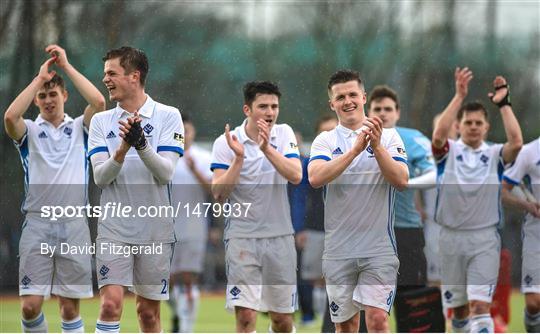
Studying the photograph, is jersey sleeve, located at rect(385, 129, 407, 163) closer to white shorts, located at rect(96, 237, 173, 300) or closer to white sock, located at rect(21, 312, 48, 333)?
white shorts, located at rect(96, 237, 173, 300)

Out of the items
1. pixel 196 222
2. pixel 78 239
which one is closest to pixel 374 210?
pixel 78 239

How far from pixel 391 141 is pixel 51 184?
199cm

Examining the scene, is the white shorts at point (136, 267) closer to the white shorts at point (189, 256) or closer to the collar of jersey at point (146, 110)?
the collar of jersey at point (146, 110)

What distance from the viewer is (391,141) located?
Answer: 6.40m

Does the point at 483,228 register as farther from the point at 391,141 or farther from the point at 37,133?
the point at 37,133

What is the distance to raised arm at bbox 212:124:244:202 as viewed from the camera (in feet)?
22.3

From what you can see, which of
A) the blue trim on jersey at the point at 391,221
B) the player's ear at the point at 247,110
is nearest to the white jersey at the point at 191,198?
the player's ear at the point at 247,110

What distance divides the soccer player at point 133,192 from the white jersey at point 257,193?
2.07 feet

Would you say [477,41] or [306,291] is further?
[306,291]

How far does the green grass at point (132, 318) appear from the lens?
7.85 meters

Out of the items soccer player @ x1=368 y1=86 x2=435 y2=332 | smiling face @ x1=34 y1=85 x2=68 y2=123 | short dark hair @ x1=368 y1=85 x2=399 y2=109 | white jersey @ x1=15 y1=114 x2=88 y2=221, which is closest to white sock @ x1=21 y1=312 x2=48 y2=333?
white jersey @ x1=15 y1=114 x2=88 y2=221

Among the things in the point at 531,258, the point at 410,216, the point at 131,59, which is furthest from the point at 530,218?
the point at 131,59

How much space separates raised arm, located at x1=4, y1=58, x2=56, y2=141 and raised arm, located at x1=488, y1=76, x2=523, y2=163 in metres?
2.53

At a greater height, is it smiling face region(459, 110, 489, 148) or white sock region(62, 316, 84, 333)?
smiling face region(459, 110, 489, 148)
